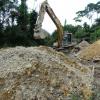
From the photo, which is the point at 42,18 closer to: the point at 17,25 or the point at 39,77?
the point at 39,77

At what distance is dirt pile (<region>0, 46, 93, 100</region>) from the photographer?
7.44 meters

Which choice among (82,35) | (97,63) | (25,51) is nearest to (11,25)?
(82,35)

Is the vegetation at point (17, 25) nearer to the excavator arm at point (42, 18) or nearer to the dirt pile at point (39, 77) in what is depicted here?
the excavator arm at point (42, 18)

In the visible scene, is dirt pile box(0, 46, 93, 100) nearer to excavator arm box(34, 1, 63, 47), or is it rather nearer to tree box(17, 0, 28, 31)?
excavator arm box(34, 1, 63, 47)

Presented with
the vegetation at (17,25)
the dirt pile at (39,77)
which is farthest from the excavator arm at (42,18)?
the vegetation at (17,25)

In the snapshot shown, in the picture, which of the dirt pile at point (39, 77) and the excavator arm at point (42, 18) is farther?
the excavator arm at point (42, 18)

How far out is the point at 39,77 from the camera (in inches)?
308

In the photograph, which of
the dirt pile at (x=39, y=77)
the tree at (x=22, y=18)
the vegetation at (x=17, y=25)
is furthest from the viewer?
the tree at (x=22, y=18)

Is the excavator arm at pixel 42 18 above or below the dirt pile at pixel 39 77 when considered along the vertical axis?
above

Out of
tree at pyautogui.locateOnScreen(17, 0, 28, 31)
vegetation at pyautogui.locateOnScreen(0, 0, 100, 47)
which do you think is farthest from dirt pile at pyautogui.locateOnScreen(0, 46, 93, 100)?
tree at pyautogui.locateOnScreen(17, 0, 28, 31)

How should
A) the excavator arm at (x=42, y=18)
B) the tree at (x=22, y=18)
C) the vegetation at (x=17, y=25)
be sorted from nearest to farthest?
the excavator arm at (x=42, y=18)
the vegetation at (x=17, y=25)
the tree at (x=22, y=18)

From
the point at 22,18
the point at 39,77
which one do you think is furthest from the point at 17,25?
the point at 39,77

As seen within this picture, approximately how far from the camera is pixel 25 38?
27484 millimetres

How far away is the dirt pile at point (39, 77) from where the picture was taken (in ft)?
24.4
